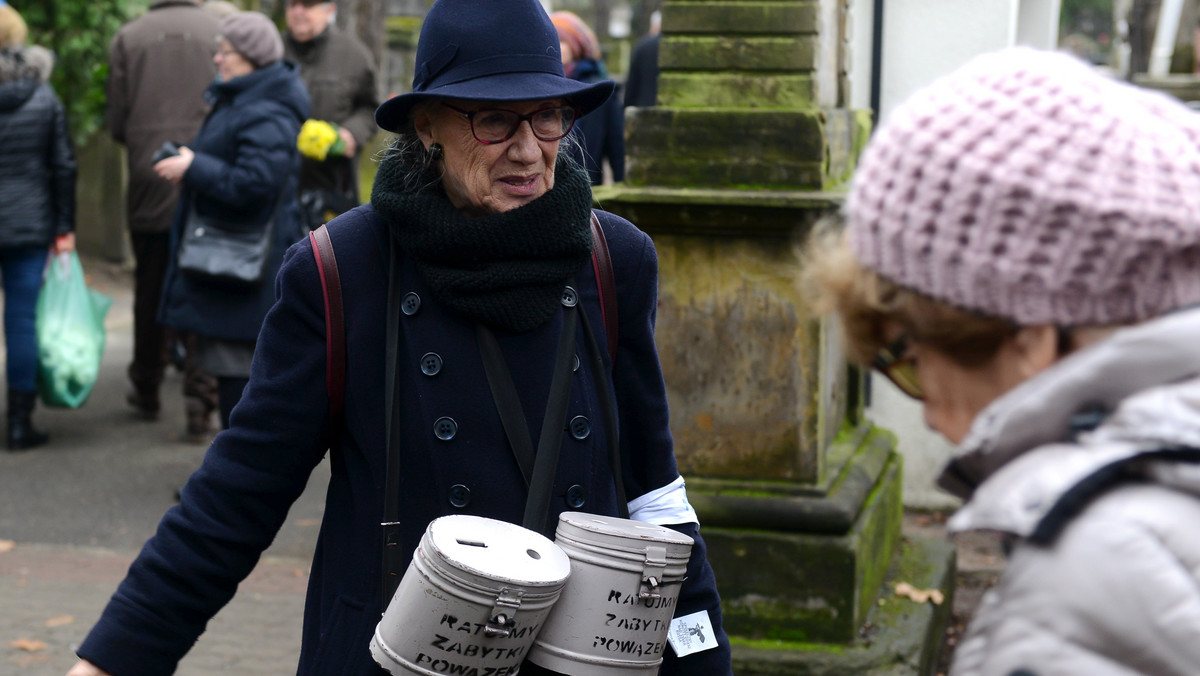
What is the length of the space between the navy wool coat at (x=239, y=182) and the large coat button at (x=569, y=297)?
3.61 m

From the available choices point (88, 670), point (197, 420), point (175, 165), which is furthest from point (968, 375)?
point (197, 420)

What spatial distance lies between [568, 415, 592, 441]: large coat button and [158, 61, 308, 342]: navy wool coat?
12.0 ft

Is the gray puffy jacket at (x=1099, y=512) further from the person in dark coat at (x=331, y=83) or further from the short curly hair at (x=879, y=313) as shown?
the person in dark coat at (x=331, y=83)

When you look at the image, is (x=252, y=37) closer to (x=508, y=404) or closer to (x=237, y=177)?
(x=237, y=177)

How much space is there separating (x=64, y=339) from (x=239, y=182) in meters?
1.97

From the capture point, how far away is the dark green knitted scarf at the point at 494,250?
7.66 feet

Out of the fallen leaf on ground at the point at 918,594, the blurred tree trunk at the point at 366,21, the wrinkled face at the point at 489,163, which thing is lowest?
the fallen leaf on ground at the point at 918,594

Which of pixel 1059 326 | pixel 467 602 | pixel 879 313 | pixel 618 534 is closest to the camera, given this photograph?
pixel 1059 326

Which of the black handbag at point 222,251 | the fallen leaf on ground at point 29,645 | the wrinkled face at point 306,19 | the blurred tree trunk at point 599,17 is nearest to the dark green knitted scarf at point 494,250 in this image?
the fallen leaf on ground at point 29,645

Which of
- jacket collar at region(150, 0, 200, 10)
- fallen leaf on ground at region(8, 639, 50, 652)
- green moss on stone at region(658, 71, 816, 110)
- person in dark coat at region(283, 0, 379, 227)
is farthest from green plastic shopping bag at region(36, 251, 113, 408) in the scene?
green moss on stone at region(658, 71, 816, 110)

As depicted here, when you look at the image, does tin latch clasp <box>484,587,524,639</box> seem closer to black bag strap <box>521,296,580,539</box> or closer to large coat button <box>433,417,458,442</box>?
black bag strap <box>521,296,580,539</box>

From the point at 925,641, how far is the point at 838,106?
5.80 feet

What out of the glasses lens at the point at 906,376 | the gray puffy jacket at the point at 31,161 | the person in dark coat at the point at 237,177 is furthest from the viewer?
the gray puffy jacket at the point at 31,161

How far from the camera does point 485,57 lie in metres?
2.41
